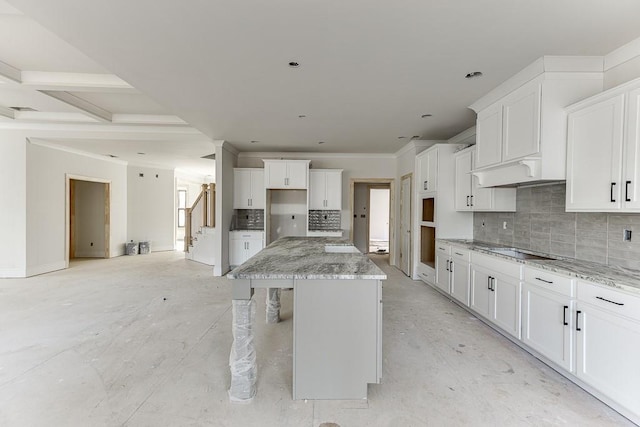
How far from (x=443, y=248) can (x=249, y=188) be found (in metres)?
4.04

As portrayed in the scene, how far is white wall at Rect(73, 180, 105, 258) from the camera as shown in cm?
773

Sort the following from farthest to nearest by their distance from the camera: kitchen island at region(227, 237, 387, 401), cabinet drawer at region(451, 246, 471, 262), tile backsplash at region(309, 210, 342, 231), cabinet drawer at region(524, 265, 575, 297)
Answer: tile backsplash at region(309, 210, 342, 231)
cabinet drawer at region(451, 246, 471, 262)
cabinet drawer at region(524, 265, 575, 297)
kitchen island at region(227, 237, 387, 401)

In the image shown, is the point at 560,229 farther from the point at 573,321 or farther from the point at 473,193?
the point at 473,193

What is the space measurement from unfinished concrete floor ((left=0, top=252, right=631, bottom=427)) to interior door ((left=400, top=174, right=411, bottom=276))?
184 cm

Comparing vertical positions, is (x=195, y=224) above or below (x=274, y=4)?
below

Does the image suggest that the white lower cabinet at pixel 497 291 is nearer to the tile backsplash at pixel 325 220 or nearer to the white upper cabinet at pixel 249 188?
the tile backsplash at pixel 325 220

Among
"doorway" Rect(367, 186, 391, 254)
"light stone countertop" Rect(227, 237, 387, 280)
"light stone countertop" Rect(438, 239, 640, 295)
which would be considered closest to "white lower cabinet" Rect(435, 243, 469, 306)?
"light stone countertop" Rect(438, 239, 640, 295)

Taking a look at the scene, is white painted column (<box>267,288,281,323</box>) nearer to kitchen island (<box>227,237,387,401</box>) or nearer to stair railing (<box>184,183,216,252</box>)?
kitchen island (<box>227,237,387,401</box>)

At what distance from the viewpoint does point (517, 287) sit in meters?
2.76

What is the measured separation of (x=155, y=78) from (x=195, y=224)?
5.54 m

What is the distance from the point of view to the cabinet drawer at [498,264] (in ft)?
9.09

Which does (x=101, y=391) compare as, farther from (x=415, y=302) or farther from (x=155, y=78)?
(x=415, y=302)

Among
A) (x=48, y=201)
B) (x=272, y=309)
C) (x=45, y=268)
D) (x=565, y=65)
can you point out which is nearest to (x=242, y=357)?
(x=272, y=309)

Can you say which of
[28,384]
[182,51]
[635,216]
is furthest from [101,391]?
[635,216]
